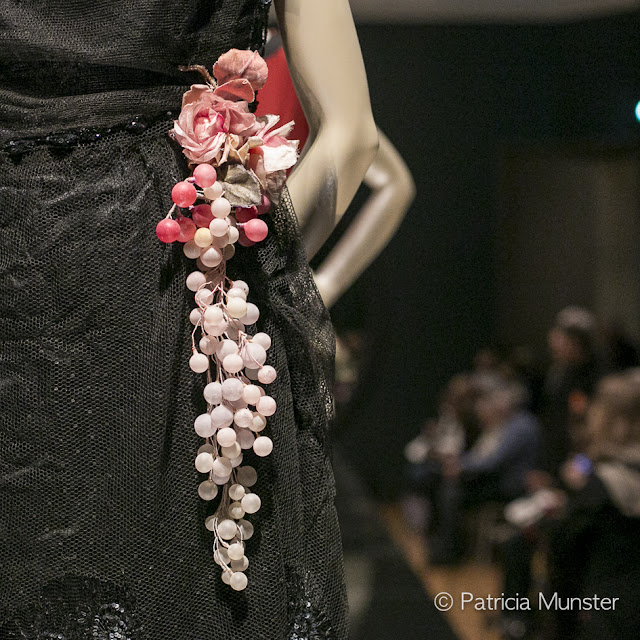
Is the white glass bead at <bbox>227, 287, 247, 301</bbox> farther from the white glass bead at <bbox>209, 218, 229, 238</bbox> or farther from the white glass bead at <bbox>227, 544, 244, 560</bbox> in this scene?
the white glass bead at <bbox>227, 544, 244, 560</bbox>

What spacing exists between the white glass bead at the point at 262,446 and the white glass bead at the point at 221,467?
0.03 m

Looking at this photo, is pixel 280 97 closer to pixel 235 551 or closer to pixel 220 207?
pixel 220 207

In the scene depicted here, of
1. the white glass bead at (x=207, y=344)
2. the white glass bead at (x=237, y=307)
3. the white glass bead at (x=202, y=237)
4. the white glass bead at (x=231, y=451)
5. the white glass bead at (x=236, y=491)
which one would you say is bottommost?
the white glass bead at (x=236, y=491)

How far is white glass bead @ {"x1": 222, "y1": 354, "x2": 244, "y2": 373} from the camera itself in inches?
28.1

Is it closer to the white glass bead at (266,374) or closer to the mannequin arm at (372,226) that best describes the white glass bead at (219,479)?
the white glass bead at (266,374)

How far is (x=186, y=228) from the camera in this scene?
72 cm

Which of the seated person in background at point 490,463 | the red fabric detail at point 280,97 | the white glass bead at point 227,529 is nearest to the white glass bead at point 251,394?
the white glass bead at point 227,529

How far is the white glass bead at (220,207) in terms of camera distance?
0.71 meters

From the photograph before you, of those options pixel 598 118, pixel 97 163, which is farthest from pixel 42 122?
pixel 598 118

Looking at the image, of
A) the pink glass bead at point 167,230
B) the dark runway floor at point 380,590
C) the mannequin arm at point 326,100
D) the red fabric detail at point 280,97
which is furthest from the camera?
the dark runway floor at point 380,590

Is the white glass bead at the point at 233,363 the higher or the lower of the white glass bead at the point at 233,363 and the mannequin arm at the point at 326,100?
the lower

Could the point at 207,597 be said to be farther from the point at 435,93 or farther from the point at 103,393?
the point at 435,93

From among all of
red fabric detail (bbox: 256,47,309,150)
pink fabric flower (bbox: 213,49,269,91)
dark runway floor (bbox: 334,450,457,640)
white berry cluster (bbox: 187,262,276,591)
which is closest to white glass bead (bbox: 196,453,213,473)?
white berry cluster (bbox: 187,262,276,591)

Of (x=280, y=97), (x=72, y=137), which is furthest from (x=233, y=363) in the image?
(x=280, y=97)
